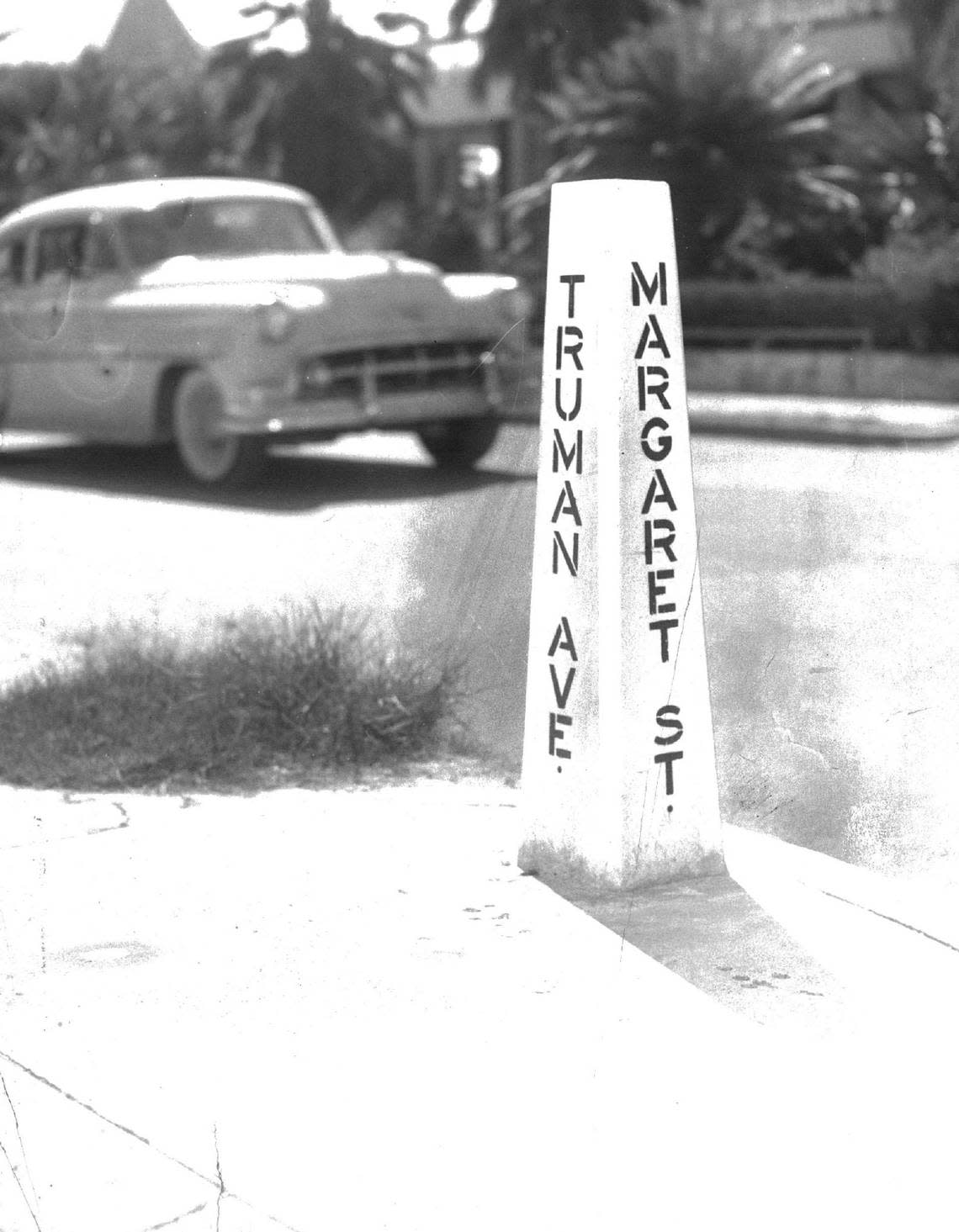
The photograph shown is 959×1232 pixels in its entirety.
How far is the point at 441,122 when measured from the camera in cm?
3077

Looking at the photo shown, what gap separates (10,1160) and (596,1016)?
104 centimetres

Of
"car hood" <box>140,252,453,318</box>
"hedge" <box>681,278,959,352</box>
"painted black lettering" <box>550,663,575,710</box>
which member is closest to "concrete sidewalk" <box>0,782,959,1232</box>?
"painted black lettering" <box>550,663,575,710</box>

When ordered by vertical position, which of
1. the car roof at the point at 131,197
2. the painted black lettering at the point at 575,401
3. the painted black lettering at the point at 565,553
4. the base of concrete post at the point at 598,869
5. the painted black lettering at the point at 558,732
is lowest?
the base of concrete post at the point at 598,869

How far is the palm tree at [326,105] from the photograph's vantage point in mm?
20859

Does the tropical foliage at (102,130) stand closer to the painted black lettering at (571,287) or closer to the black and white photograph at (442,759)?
the black and white photograph at (442,759)

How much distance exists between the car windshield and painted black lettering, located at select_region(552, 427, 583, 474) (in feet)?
25.0

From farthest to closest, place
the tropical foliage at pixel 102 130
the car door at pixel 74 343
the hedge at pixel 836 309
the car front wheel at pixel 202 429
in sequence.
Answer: the tropical foliage at pixel 102 130
the hedge at pixel 836 309
the car door at pixel 74 343
the car front wheel at pixel 202 429

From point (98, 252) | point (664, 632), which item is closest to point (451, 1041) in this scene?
point (664, 632)

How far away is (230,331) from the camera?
10.3 meters

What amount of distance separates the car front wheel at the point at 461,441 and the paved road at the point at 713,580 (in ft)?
0.56

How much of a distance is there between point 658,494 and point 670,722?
47 cm

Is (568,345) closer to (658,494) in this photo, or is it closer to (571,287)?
(571,287)

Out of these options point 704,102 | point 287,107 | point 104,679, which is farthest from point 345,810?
point 287,107

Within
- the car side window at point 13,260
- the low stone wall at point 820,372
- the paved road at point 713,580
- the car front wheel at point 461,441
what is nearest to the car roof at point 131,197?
the car side window at point 13,260
